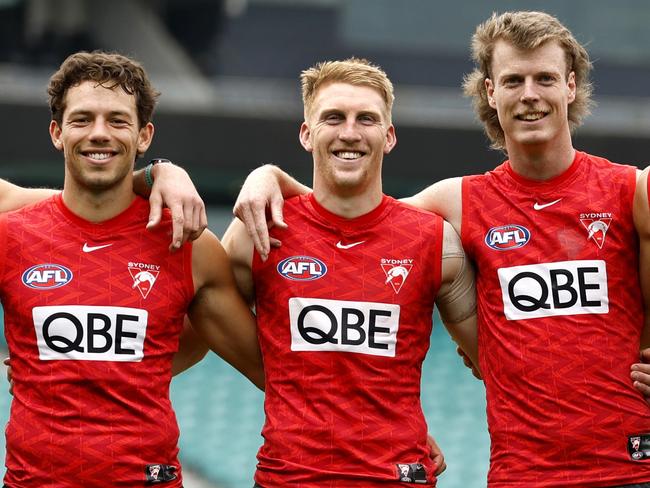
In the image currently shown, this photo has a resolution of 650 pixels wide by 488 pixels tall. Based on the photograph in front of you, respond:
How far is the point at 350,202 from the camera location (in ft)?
11.5

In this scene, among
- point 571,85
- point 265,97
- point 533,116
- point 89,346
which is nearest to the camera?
point 89,346

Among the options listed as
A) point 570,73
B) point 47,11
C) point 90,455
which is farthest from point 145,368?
point 47,11

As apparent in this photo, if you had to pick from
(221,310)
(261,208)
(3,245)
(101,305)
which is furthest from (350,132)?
(3,245)

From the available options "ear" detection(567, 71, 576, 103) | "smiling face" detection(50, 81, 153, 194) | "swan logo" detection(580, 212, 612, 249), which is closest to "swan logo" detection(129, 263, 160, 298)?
"smiling face" detection(50, 81, 153, 194)

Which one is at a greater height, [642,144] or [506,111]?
[642,144]

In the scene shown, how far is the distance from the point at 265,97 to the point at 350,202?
292 inches

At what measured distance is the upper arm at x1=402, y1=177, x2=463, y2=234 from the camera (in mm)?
3546

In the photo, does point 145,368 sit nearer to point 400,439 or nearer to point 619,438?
point 400,439

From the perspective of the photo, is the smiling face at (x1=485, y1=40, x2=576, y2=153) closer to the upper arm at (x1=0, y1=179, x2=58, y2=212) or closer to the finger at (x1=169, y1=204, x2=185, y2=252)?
the finger at (x1=169, y1=204, x2=185, y2=252)

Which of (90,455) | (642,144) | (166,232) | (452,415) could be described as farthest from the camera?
(642,144)

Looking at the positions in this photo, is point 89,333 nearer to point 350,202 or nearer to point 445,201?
point 350,202

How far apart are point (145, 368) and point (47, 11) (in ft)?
39.0

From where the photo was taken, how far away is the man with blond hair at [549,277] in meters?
3.23

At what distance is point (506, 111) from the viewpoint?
3432 mm
